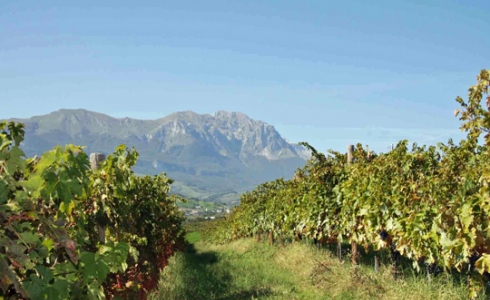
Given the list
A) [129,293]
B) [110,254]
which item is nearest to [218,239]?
[129,293]

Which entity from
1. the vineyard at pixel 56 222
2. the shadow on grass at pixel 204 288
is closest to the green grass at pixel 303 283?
the shadow on grass at pixel 204 288

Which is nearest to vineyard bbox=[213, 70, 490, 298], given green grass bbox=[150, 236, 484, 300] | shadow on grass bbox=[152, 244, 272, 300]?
green grass bbox=[150, 236, 484, 300]

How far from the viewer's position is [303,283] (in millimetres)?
10234

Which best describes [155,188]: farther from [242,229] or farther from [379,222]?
[242,229]

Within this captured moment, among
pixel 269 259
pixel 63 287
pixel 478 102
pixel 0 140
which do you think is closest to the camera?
pixel 63 287

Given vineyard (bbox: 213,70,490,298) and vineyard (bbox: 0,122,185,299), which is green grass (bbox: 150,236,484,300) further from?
vineyard (bbox: 0,122,185,299)

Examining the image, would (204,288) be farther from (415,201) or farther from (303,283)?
(415,201)

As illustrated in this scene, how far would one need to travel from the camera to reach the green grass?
7.63 m

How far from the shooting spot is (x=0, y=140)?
2.82 metres

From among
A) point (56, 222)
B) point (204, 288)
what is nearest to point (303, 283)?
point (204, 288)

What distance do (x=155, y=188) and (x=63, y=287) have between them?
22.0ft

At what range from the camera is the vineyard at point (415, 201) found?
529cm

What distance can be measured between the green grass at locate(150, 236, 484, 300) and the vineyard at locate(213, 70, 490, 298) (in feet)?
1.33

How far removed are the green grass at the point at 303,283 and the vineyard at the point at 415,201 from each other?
1.33 ft
